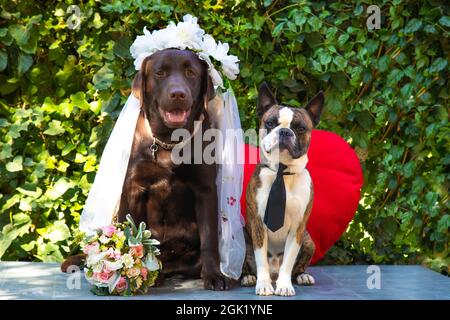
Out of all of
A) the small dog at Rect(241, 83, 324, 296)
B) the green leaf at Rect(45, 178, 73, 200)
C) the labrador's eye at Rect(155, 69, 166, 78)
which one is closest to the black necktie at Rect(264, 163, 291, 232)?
the small dog at Rect(241, 83, 324, 296)

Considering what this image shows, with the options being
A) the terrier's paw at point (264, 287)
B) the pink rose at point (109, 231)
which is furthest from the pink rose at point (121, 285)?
the terrier's paw at point (264, 287)

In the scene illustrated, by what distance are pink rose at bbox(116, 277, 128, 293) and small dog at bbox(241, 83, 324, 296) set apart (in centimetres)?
62

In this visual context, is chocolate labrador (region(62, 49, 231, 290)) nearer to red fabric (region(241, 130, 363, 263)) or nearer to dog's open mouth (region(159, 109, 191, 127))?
dog's open mouth (region(159, 109, 191, 127))

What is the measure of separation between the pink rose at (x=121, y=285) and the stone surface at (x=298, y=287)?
102 millimetres

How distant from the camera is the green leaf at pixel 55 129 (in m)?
4.92

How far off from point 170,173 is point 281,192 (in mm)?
541

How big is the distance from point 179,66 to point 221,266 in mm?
1000

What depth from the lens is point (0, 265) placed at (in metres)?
4.54

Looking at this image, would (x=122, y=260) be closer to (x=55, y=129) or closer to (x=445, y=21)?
(x=55, y=129)

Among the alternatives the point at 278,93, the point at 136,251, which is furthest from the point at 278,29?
the point at 136,251

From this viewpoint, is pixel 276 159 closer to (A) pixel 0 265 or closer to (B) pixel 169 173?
(B) pixel 169 173

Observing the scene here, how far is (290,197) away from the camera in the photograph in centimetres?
369

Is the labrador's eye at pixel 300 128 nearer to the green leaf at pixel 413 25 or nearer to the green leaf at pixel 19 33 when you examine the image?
the green leaf at pixel 413 25
